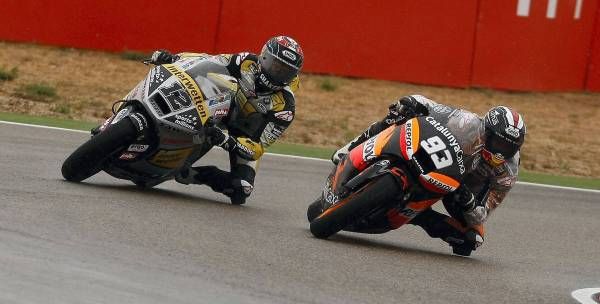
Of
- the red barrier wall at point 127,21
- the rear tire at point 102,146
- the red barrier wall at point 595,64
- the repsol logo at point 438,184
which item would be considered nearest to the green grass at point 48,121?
the red barrier wall at point 127,21

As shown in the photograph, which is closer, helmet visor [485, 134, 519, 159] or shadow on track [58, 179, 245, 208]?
helmet visor [485, 134, 519, 159]

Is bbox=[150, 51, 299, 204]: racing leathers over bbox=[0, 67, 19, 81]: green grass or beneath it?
over

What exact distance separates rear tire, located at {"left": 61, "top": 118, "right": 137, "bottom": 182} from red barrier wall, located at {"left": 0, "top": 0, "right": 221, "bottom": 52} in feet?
28.2

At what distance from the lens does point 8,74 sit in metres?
18.2

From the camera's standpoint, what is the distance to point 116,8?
18.7 metres

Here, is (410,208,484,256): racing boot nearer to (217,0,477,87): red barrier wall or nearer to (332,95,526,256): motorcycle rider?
(332,95,526,256): motorcycle rider

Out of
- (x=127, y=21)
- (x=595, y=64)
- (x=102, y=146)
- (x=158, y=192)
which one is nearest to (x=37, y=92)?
(x=127, y=21)

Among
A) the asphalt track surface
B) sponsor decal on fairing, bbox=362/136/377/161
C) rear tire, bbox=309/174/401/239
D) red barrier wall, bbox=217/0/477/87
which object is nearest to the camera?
the asphalt track surface

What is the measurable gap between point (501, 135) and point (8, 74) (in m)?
10.2

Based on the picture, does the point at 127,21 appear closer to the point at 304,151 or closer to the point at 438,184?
the point at 304,151

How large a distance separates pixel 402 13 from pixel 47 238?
11.9 metres

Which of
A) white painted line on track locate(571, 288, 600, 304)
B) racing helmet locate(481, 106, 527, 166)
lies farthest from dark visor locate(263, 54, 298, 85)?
white painted line on track locate(571, 288, 600, 304)

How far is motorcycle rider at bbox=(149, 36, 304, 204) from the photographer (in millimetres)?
10750

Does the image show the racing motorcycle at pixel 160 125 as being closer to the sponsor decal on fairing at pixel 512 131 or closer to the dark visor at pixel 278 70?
the dark visor at pixel 278 70
